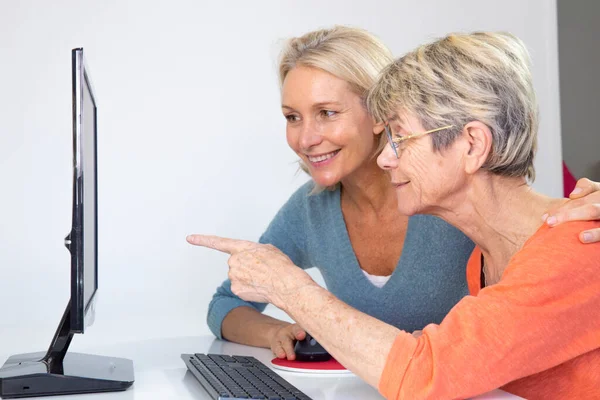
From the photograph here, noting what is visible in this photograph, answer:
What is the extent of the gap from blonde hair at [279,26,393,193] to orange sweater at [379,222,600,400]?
964 mm

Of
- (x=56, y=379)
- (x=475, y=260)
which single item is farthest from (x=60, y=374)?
(x=475, y=260)

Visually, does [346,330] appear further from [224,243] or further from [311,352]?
[311,352]

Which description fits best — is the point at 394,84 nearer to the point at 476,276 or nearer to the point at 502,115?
the point at 502,115

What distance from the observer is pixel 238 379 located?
1.47 metres

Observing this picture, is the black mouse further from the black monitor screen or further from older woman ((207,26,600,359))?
the black monitor screen

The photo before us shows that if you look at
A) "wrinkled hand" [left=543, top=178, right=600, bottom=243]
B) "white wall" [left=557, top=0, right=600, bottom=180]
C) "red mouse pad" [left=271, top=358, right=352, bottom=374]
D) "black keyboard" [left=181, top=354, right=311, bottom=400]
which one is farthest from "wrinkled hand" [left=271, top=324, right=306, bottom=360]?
"white wall" [left=557, top=0, right=600, bottom=180]

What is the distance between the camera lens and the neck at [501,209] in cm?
145

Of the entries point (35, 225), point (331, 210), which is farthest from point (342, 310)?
point (35, 225)

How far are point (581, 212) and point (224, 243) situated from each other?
2.14ft

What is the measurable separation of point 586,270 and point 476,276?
1.50 feet

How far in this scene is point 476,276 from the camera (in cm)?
165

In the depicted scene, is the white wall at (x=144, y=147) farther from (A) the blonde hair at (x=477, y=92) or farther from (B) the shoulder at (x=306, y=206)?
(A) the blonde hair at (x=477, y=92)

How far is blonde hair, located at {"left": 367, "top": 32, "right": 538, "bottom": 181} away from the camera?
1.41m

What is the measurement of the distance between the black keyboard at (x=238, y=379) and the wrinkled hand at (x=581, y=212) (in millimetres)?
485
